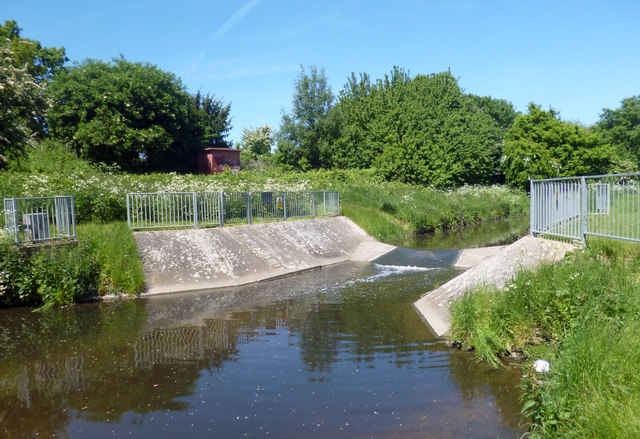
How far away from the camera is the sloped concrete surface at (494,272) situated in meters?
8.86

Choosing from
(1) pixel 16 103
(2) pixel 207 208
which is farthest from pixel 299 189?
(1) pixel 16 103

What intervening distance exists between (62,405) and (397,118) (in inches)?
1562

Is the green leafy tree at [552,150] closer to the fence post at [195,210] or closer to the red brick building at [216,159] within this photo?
the red brick building at [216,159]

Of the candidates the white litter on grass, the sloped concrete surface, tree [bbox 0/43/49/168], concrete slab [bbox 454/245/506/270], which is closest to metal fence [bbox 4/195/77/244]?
tree [bbox 0/43/49/168]

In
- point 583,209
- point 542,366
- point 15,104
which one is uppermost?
point 15,104

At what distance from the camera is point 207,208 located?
16.6m

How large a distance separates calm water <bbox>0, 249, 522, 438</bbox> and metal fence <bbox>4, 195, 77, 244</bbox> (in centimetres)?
198

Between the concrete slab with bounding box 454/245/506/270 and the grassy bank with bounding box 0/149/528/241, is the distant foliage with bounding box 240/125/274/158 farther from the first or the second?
the concrete slab with bounding box 454/245/506/270

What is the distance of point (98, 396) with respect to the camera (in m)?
6.39

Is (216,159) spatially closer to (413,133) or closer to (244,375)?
(413,133)

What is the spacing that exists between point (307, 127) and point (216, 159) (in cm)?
827

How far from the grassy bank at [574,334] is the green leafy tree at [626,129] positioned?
6428 centimetres

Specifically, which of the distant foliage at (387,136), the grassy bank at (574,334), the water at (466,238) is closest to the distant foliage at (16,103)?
the grassy bank at (574,334)

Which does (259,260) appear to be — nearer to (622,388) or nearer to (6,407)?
(6,407)
